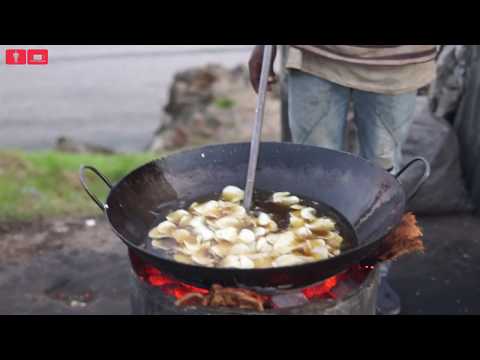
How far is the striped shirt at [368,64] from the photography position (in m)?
2.71

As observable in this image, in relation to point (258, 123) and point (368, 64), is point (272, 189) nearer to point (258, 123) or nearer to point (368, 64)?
point (258, 123)

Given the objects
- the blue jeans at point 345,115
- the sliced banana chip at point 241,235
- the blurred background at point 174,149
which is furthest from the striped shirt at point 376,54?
the blurred background at point 174,149

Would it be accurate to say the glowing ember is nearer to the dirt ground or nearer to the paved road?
the dirt ground

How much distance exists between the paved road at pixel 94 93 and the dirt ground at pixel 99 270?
3486 mm

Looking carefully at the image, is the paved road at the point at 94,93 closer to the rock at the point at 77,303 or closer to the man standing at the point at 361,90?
the rock at the point at 77,303

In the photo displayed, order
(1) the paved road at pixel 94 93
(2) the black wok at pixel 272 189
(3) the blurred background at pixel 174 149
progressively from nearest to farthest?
(2) the black wok at pixel 272 189
(3) the blurred background at pixel 174 149
(1) the paved road at pixel 94 93

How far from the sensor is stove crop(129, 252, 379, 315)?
182 cm

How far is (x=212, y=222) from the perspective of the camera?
230 cm

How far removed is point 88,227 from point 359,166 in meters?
2.58

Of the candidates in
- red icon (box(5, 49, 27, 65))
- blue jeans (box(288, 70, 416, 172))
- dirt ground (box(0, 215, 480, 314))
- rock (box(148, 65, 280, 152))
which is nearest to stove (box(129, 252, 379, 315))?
blue jeans (box(288, 70, 416, 172))

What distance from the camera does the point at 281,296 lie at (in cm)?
186
